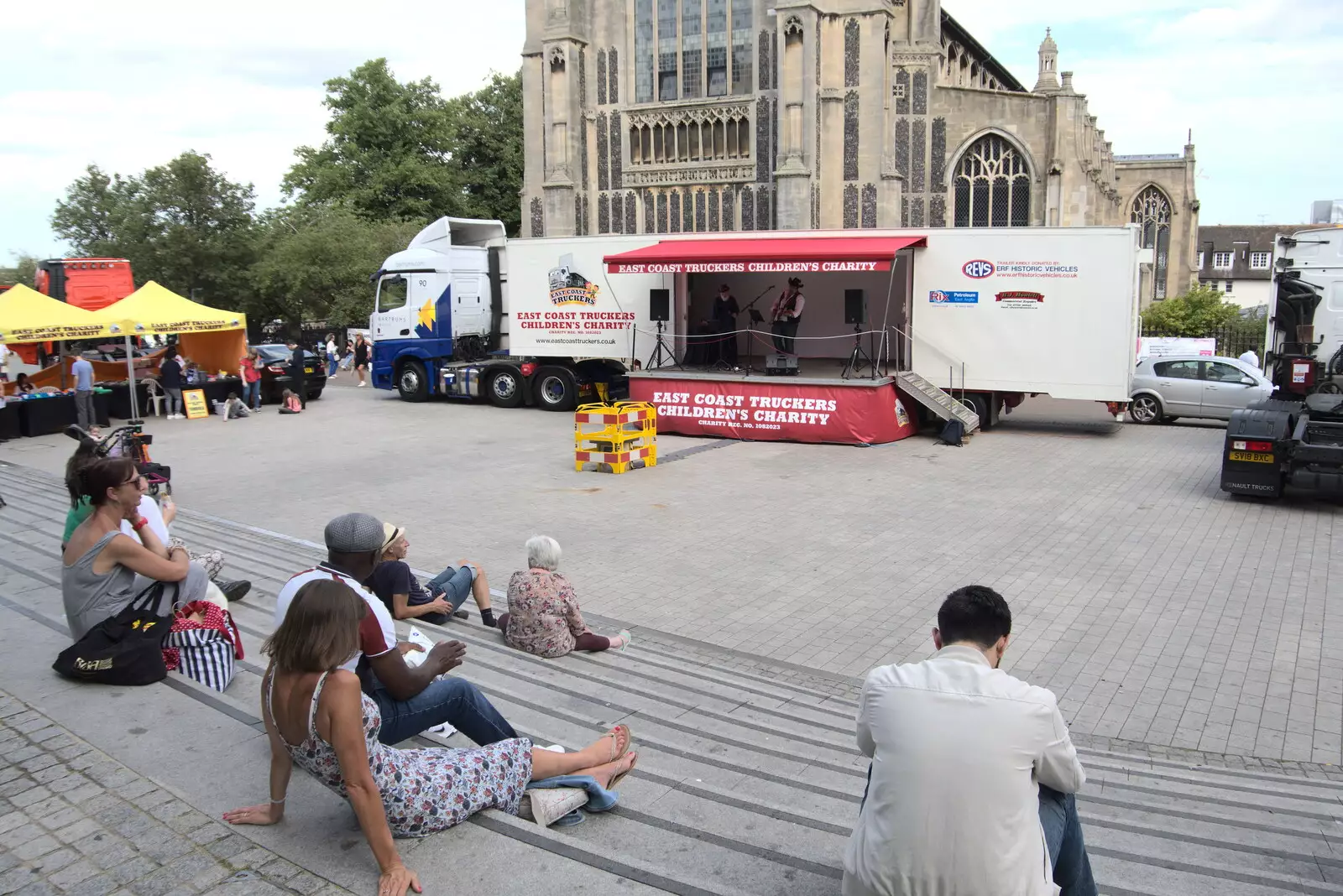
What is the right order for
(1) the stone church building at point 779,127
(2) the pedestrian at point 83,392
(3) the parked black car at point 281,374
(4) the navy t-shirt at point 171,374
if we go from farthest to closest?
(1) the stone church building at point 779,127 < (3) the parked black car at point 281,374 < (4) the navy t-shirt at point 171,374 < (2) the pedestrian at point 83,392

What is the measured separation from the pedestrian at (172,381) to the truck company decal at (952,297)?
15.1 metres

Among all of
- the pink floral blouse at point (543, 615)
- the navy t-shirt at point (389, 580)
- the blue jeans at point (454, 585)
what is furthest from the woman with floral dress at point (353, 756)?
the blue jeans at point (454, 585)

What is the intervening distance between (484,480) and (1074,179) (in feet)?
95.3

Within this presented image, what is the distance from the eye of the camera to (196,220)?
3841cm

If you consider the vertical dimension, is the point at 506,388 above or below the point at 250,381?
below

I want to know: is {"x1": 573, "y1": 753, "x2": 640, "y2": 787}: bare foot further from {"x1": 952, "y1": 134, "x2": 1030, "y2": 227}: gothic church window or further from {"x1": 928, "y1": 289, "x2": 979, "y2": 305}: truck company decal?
{"x1": 952, "y1": 134, "x2": 1030, "y2": 227}: gothic church window

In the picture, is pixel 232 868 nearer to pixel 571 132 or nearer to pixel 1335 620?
pixel 1335 620

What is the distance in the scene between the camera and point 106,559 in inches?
204

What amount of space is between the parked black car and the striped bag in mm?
19092

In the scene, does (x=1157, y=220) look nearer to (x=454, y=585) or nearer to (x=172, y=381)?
(x=172, y=381)

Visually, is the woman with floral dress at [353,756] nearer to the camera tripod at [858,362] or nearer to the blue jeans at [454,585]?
the blue jeans at [454,585]

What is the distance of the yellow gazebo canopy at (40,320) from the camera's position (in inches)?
719

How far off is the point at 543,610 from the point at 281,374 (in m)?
18.9

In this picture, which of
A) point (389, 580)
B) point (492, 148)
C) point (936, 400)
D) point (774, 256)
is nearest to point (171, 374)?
point (774, 256)
